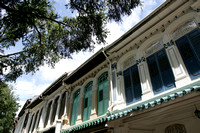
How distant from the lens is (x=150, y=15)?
6.68 meters

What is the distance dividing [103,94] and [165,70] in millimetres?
3999

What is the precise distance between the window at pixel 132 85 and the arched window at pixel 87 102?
10.3ft

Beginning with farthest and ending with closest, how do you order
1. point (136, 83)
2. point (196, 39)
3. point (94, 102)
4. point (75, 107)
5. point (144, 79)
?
point (75, 107), point (94, 102), point (136, 83), point (144, 79), point (196, 39)

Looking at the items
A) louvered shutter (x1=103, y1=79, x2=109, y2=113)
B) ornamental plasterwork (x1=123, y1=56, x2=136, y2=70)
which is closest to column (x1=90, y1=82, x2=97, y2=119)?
louvered shutter (x1=103, y1=79, x2=109, y2=113)

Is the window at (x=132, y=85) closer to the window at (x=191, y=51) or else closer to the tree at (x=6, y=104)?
the window at (x=191, y=51)

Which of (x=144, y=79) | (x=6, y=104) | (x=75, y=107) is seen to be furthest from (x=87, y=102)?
(x=6, y=104)

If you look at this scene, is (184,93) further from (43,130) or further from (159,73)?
(43,130)

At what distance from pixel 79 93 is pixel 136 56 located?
5434mm

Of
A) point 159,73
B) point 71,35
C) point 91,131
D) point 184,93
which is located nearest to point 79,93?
point 91,131

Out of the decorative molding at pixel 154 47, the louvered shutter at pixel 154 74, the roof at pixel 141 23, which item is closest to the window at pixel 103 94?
the roof at pixel 141 23

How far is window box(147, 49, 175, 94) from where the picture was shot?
18.4ft

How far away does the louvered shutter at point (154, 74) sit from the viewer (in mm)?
5880

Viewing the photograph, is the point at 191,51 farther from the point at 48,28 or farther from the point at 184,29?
the point at 48,28

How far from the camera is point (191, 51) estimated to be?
5.22 meters
